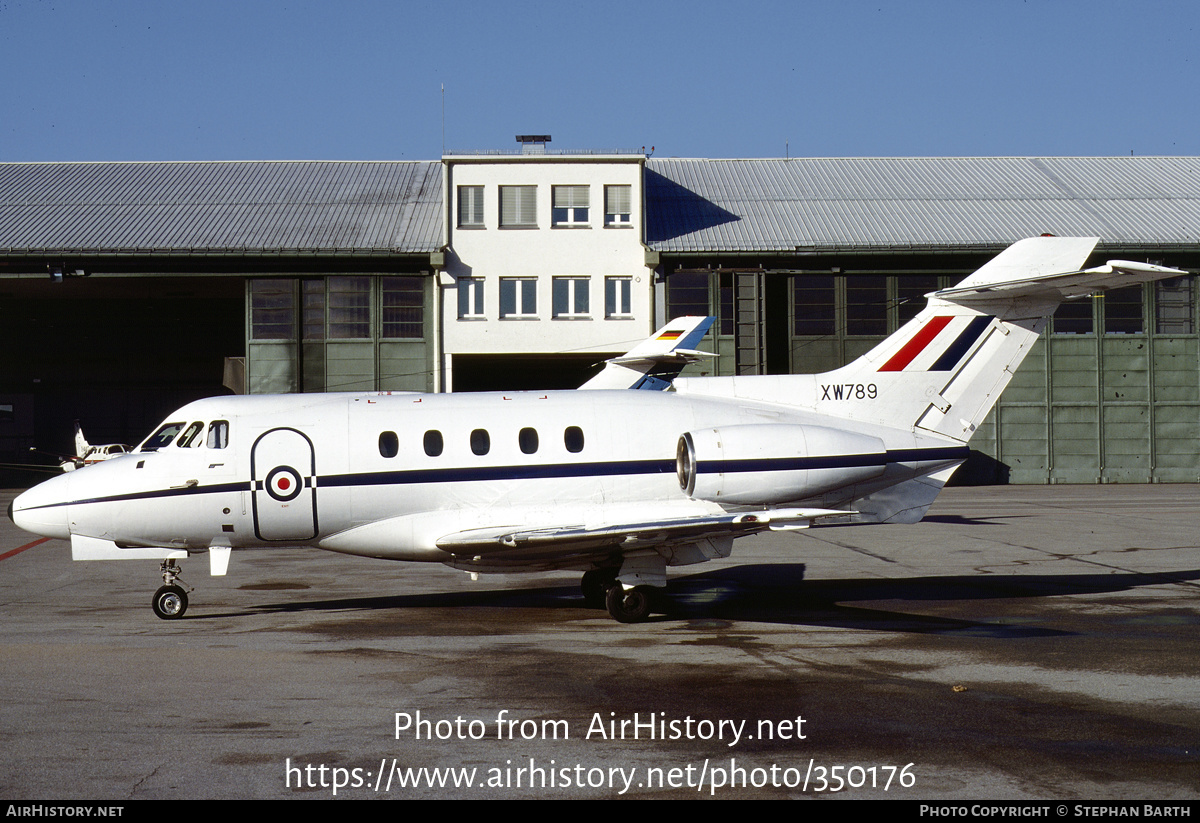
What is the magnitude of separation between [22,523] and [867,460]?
11.8m

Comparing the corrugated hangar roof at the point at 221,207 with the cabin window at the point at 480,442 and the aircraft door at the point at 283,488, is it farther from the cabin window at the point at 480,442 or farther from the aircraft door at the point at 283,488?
the cabin window at the point at 480,442

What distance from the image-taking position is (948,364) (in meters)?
15.9

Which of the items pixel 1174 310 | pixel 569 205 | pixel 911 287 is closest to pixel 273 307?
pixel 569 205

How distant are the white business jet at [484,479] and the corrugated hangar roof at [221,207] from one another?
28358 mm

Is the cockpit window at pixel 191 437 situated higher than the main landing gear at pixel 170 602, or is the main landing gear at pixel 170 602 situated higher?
the cockpit window at pixel 191 437

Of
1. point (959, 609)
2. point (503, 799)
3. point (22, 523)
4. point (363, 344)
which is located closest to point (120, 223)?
point (363, 344)

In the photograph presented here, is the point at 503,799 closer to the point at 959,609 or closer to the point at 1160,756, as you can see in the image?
the point at 1160,756

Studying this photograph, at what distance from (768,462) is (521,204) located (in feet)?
99.7

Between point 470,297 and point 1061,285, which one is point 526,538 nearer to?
point 1061,285

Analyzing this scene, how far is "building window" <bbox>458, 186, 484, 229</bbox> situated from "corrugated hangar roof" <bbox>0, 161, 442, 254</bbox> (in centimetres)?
146

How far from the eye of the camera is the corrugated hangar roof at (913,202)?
143 ft

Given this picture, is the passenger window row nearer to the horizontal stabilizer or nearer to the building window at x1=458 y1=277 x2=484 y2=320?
the horizontal stabilizer

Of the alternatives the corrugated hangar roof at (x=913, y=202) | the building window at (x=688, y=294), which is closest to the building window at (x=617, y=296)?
the building window at (x=688, y=294)

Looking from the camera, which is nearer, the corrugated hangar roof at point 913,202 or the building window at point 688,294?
the building window at point 688,294
